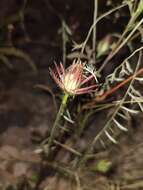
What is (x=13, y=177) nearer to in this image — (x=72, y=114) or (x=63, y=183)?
(x=63, y=183)

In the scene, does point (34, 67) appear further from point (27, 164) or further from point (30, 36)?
point (27, 164)

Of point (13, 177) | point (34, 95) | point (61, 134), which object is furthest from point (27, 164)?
point (34, 95)

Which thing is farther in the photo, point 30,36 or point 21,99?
point 30,36

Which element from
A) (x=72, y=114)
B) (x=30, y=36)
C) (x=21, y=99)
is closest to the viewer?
(x=72, y=114)

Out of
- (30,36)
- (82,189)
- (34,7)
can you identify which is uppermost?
(34,7)

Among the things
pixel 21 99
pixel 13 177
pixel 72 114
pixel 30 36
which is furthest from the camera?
pixel 30 36

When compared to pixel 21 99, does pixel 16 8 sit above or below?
above

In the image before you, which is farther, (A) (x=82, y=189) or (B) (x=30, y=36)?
(B) (x=30, y=36)

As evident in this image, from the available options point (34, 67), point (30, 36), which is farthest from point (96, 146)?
point (30, 36)

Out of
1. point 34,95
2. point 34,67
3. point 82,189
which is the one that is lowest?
point 82,189

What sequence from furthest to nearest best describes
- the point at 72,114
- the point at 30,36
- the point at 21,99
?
the point at 30,36
the point at 21,99
the point at 72,114
